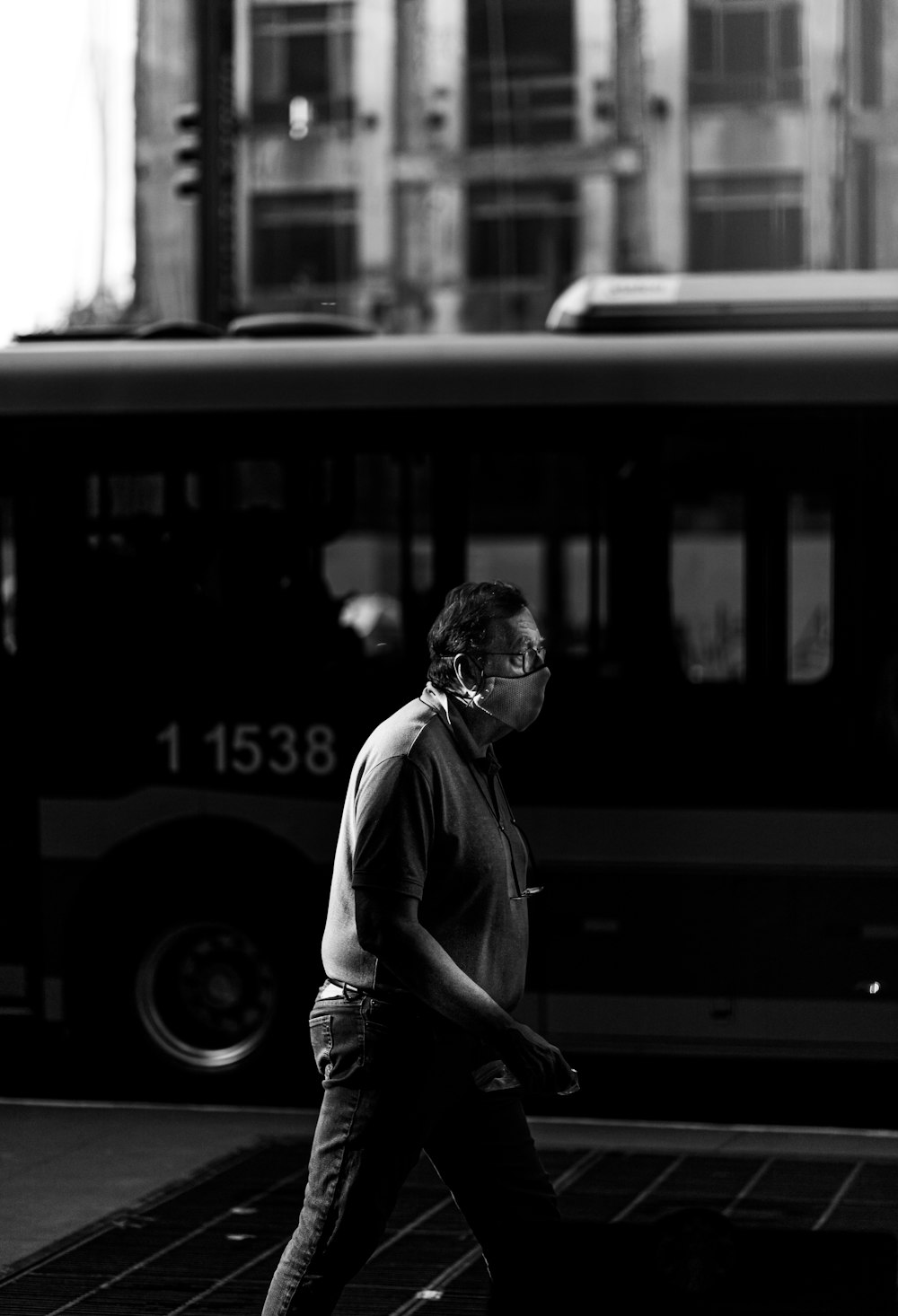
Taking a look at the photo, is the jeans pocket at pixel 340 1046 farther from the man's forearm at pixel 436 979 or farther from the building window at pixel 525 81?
the building window at pixel 525 81

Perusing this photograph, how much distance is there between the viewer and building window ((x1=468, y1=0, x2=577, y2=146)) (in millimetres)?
35062

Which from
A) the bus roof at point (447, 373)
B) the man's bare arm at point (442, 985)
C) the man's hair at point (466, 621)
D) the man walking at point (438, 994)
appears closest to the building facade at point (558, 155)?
the bus roof at point (447, 373)

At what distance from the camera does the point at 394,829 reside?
168 inches

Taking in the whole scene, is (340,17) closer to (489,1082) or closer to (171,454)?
(171,454)

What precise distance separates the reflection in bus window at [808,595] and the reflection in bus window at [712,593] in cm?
19

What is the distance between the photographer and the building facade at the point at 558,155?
34219 millimetres

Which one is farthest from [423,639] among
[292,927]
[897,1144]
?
[897,1144]

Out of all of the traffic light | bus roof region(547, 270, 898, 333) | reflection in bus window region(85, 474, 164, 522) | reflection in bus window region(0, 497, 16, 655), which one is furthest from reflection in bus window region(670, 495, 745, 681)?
the traffic light

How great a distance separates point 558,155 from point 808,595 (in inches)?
1069

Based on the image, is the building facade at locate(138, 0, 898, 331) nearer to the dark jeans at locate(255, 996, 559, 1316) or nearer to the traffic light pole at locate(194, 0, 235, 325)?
the traffic light pole at locate(194, 0, 235, 325)

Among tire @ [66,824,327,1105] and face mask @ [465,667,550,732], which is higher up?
face mask @ [465,667,550,732]

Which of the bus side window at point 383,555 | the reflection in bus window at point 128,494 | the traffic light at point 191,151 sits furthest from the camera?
the traffic light at point 191,151

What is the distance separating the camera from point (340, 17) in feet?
119

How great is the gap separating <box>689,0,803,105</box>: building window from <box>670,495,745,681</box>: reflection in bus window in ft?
88.3
